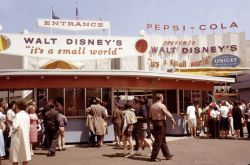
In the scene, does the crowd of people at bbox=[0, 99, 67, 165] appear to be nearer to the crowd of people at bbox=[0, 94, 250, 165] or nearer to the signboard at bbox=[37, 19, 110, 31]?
the crowd of people at bbox=[0, 94, 250, 165]

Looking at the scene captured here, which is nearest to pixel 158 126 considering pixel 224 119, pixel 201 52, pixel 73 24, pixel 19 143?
pixel 19 143

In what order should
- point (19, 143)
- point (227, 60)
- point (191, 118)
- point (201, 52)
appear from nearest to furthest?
point (19, 143), point (191, 118), point (227, 60), point (201, 52)

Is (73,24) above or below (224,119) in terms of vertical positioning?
above

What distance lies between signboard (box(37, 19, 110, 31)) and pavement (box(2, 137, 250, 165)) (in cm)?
656

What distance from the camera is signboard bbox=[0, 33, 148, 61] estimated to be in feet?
59.4

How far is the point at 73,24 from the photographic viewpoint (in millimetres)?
19438

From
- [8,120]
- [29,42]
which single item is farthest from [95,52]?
[8,120]

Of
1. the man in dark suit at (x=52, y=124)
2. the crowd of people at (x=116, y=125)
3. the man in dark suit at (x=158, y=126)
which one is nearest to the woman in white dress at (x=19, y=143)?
the crowd of people at (x=116, y=125)

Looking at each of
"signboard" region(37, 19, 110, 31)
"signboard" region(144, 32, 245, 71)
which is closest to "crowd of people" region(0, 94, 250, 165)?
"signboard" region(37, 19, 110, 31)

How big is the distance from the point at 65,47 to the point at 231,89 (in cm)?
2220

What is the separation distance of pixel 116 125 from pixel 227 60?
1056 inches

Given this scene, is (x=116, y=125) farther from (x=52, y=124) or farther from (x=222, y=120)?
(x=222, y=120)

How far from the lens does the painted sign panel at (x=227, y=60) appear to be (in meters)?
39.4

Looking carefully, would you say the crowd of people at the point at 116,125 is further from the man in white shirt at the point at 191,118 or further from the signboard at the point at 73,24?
the signboard at the point at 73,24
